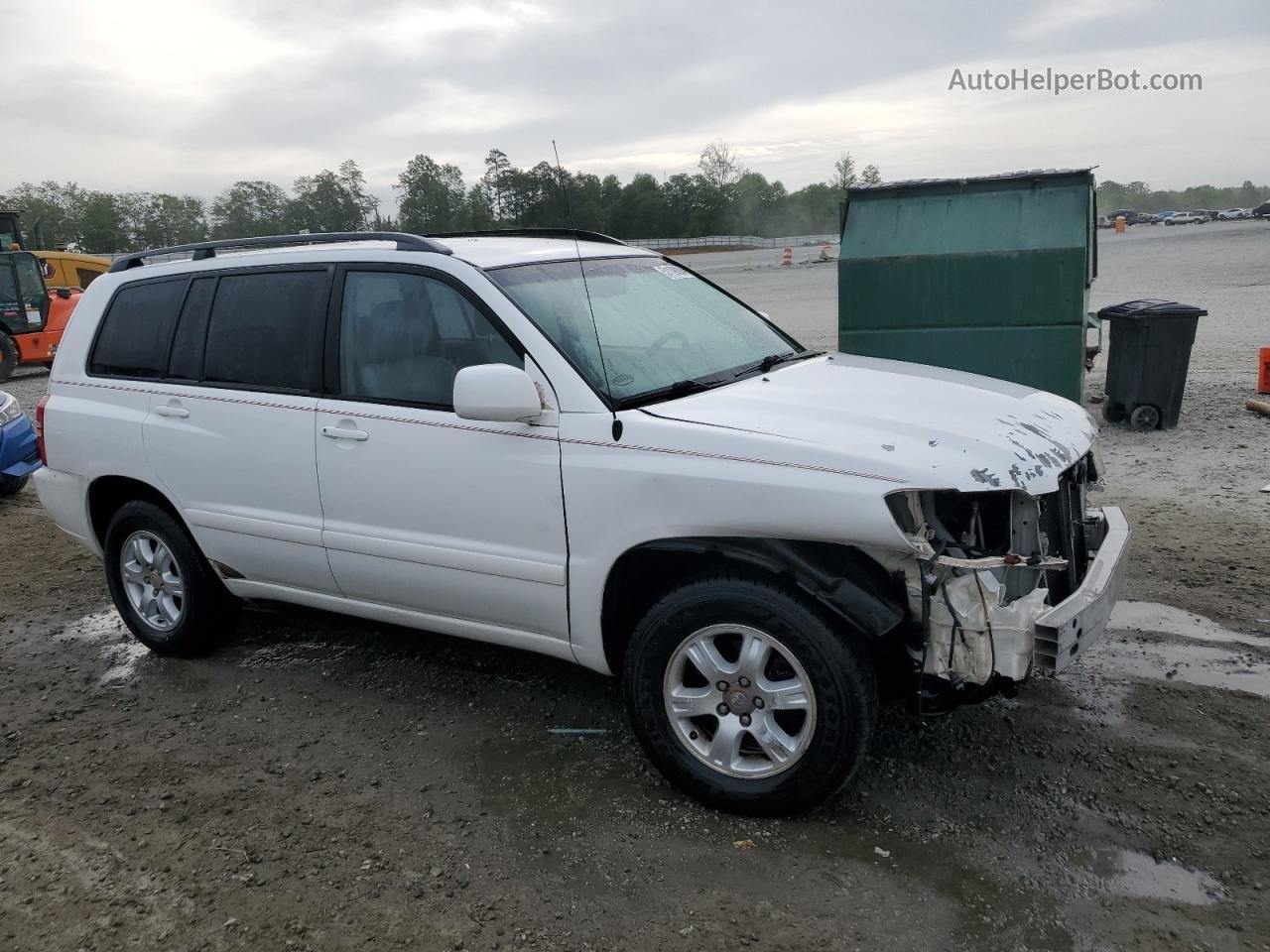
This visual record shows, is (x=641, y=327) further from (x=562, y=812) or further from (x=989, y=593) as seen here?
(x=562, y=812)

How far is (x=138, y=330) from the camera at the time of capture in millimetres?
4742

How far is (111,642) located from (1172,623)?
16.9 feet

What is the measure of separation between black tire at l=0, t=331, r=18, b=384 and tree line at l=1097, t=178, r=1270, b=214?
13880cm

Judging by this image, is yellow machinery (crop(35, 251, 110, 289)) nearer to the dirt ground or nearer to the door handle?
the dirt ground

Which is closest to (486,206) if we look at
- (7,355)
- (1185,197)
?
(7,355)

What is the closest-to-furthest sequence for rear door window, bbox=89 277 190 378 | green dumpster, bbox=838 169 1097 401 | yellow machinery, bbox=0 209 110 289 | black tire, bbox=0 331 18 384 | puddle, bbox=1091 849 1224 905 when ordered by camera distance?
1. puddle, bbox=1091 849 1224 905
2. rear door window, bbox=89 277 190 378
3. green dumpster, bbox=838 169 1097 401
4. black tire, bbox=0 331 18 384
5. yellow machinery, bbox=0 209 110 289

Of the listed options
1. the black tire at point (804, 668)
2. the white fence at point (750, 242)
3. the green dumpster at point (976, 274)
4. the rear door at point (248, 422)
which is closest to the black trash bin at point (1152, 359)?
the green dumpster at point (976, 274)

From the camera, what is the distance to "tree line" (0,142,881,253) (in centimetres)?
516

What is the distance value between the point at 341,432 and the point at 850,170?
4273 inches

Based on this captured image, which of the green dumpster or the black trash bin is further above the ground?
the green dumpster

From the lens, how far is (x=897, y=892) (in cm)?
291

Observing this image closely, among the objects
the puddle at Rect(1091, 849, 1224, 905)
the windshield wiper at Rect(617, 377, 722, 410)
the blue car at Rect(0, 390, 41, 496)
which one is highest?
the windshield wiper at Rect(617, 377, 722, 410)

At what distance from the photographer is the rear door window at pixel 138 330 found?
15.2 feet

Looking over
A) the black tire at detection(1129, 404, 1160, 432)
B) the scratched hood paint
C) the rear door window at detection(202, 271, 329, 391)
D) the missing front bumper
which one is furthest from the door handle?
the black tire at detection(1129, 404, 1160, 432)
